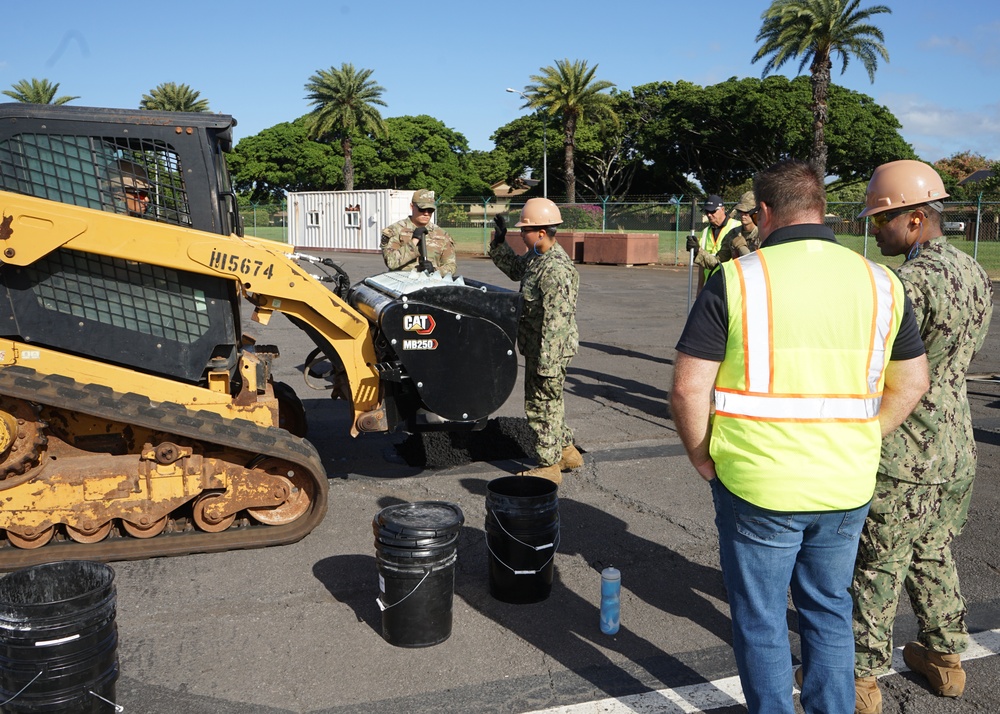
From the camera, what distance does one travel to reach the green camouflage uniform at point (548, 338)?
6.43 metres

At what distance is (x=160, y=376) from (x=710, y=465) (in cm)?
368

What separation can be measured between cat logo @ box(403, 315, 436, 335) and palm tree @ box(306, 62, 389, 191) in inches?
2138

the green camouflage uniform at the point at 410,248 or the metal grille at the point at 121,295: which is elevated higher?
the green camouflage uniform at the point at 410,248

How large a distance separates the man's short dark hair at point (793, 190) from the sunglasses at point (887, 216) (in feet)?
2.92

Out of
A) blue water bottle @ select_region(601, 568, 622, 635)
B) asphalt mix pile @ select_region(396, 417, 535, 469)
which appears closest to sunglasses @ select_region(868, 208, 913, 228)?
blue water bottle @ select_region(601, 568, 622, 635)

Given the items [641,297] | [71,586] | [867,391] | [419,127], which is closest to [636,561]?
[867,391]

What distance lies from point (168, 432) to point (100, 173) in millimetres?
1508

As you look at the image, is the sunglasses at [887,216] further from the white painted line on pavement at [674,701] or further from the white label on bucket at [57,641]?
the white label on bucket at [57,641]

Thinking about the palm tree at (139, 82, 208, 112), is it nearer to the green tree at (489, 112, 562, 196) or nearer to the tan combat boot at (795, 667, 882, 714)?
the green tree at (489, 112, 562, 196)

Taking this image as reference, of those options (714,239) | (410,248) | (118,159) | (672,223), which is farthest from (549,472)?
(672,223)

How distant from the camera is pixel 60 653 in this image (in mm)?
3264

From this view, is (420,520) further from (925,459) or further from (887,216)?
(887,216)

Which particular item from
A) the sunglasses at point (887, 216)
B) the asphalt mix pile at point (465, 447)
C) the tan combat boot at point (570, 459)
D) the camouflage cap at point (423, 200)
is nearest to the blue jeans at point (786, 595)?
the sunglasses at point (887, 216)

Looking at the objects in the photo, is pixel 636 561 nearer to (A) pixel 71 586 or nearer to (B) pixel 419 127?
(A) pixel 71 586
